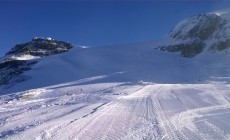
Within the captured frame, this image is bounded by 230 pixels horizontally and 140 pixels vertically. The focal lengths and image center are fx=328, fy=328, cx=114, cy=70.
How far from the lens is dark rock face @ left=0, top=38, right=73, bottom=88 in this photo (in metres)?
56.9

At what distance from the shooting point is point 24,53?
259 feet

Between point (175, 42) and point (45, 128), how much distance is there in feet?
212

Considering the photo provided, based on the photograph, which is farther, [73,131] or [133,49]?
[133,49]

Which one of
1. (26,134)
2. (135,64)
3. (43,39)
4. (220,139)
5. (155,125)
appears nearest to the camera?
(220,139)

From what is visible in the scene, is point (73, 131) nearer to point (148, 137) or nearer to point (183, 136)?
point (148, 137)

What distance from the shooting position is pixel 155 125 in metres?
12.0

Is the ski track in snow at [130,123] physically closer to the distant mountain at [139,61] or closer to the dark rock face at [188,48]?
the distant mountain at [139,61]

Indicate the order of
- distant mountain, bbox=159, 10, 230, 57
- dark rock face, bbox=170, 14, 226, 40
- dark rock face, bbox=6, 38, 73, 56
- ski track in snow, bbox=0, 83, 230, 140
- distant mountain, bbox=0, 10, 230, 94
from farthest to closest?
dark rock face, bbox=6, 38, 73, 56 → dark rock face, bbox=170, 14, 226, 40 → distant mountain, bbox=159, 10, 230, 57 → distant mountain, bbox=0, 10, 230, 94 → ski track in snow, bbox=0, 83, 230, 140

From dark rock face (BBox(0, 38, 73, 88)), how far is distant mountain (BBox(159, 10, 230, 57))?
28.1 meters

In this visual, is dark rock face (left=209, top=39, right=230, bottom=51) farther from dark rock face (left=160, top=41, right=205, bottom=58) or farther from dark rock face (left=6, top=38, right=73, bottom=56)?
dark rock face (left=6, top=38, right=73, bottom=56)

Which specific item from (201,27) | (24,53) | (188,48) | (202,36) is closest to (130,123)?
(188,48)

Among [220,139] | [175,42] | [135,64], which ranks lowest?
[220,139]

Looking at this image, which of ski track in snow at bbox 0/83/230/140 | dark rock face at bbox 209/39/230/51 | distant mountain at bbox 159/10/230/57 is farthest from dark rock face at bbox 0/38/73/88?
ski track in snow at bbox 0/83/230/140

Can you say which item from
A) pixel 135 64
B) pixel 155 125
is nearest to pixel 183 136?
pixel 155 125
